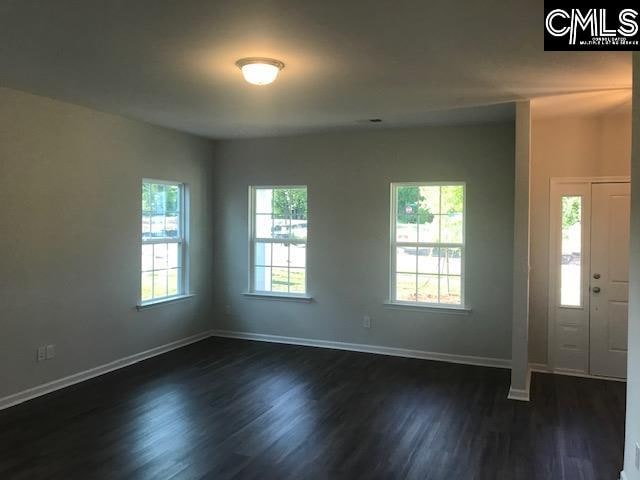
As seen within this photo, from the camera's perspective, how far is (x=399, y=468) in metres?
3.12

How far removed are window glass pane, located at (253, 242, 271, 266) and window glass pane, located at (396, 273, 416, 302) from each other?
5.62 feet

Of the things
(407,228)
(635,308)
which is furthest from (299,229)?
(635,308)

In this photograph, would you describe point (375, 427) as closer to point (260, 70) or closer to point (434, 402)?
point (434, 402)

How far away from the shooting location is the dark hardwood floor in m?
3.12

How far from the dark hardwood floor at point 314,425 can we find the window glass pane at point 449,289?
733mm

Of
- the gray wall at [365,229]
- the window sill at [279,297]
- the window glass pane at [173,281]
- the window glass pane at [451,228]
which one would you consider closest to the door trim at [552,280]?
the gray wall at [365,229]

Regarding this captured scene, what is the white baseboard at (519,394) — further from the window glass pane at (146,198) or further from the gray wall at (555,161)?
the window glass pane at (146,198)

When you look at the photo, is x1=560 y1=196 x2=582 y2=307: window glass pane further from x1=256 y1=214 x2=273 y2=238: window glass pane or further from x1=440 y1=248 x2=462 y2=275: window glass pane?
x1=256 y1=214 x2=273 y2=238: window glass pane

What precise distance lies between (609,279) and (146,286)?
477cm

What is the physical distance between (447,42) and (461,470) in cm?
253

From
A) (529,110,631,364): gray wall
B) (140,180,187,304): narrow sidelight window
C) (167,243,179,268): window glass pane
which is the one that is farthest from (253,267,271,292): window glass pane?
(529,110,631,364): gray wall

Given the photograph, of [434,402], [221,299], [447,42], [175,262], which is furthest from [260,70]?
[221,299]

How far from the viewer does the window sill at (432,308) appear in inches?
217

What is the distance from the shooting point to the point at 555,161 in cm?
511
